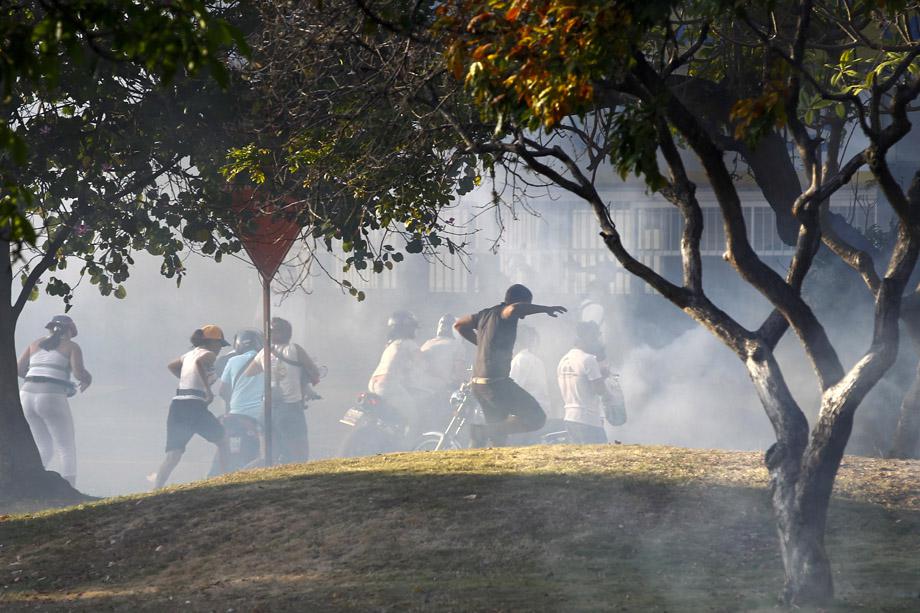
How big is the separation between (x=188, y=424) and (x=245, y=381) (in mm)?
1014

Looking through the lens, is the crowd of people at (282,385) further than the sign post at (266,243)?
Yes

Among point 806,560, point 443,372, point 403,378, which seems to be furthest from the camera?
point 443,372

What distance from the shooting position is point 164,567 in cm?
592

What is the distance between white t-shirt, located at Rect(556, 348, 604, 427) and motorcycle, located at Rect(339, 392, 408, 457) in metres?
1.99

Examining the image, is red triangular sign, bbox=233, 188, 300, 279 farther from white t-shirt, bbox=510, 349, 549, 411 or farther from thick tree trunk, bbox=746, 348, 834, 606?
thick tree trunk, bbox=746, 348, 834, 606

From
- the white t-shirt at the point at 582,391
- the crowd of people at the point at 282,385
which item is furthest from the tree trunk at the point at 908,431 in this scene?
the white t-shirt at the point at 582,391

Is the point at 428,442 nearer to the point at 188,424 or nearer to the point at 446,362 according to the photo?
the point at 446,362

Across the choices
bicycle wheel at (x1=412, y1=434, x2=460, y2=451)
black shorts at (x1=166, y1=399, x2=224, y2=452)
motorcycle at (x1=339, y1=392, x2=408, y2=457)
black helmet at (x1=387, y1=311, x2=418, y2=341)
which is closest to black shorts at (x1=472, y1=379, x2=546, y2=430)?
bicycle wheel at (x1=412, y1=434, x2=460, y2=451)

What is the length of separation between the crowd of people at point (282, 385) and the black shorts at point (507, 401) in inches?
11.6

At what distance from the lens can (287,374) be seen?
38.8 feet

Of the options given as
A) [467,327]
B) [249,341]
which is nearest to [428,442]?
[467,327]

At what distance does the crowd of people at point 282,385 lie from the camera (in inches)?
433

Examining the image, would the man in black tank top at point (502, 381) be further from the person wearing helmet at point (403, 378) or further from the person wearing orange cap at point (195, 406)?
the person wearing orange cap at point (195, 406)

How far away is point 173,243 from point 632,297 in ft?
40.5
